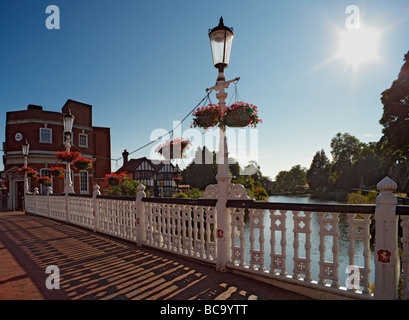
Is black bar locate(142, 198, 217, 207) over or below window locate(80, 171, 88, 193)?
over

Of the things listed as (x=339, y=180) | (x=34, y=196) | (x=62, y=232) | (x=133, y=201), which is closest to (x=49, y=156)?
(x=34, y=196)

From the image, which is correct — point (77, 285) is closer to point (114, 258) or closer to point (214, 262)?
point (114, 258)

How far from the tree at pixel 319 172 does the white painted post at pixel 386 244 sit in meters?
78.5

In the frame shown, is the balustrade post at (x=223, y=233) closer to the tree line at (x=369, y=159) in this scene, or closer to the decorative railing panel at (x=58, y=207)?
the decorative railing panel at (x=58, y=207)

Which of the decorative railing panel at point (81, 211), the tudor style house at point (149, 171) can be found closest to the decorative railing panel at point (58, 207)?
the decorative railing panel at point (81, 211)

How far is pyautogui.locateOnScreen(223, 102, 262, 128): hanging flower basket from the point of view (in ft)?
14.2

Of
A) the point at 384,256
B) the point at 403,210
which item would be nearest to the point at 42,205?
the point at 384,256

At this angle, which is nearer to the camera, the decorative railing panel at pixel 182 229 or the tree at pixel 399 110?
the decorative railing panel at pixel 182 229

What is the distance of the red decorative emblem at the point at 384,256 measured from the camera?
9.40ft

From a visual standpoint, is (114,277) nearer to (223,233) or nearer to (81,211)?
(223,233)

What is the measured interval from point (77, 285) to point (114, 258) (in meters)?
1.38

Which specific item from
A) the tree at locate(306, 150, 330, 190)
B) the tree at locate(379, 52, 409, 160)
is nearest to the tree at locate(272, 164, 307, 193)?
the tree at locate(306, 150, 330, 190)

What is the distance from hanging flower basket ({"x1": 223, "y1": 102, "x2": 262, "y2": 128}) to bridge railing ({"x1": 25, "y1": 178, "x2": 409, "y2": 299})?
1.32 m

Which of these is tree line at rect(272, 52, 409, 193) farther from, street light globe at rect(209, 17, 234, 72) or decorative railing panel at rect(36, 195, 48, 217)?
decorative railing panel at rect(36, 195, 48, 217)
